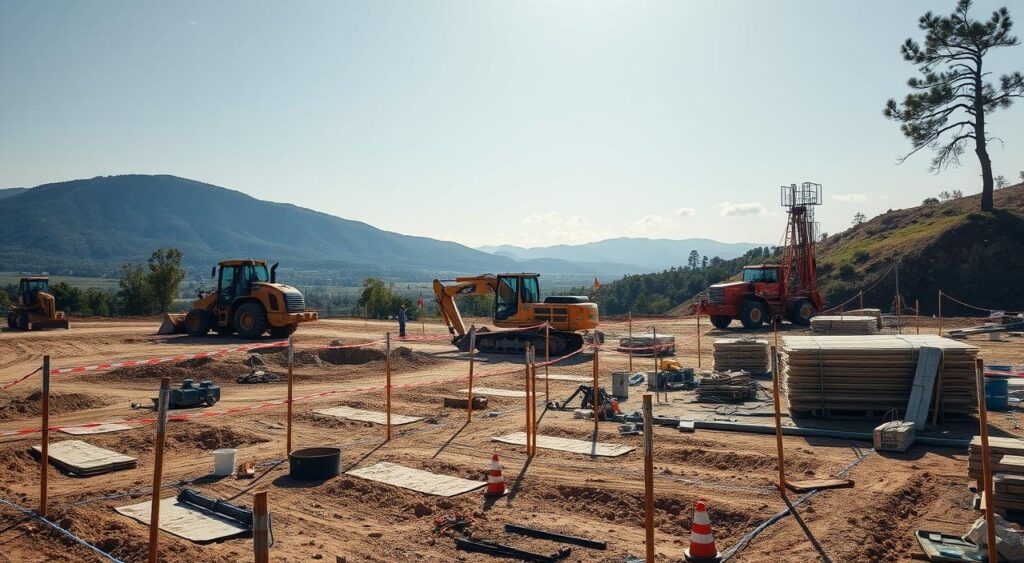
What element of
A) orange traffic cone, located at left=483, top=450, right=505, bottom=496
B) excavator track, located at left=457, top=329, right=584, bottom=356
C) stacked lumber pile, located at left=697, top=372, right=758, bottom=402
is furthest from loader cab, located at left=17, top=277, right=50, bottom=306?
orange traffic cone, located at left=483, top=450, right=505, bottom=496

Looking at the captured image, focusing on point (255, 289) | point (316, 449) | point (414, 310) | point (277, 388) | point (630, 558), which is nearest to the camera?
point (630, 558)

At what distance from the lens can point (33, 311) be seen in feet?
108

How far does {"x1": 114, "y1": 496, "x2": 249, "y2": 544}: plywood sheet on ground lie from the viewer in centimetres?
741

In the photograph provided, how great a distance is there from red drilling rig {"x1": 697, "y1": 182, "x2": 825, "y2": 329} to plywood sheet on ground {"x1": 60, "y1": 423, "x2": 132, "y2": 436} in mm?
24284

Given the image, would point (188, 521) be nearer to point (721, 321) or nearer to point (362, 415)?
point (362, 415)

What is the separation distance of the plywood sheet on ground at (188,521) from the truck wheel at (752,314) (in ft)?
91.2

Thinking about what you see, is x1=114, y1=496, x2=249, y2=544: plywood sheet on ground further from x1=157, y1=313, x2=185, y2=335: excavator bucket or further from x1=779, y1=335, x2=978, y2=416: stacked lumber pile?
x1=157, y1=313, x2=185, y2=335: excavator bucket

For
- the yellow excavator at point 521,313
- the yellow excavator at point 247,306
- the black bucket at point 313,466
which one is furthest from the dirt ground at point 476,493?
the yellow excavator at point 247,306

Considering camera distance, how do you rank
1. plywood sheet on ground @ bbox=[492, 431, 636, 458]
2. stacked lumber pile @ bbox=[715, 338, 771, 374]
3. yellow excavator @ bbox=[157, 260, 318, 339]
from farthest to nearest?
yellow excavator @ bbox=[157, 260, 318, 339], stacked lumber pile @ bbox=[715, 338, 771, 374], plywood sheet on ground @ bbox=[492, 431, 636, 458]

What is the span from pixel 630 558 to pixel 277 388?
13570 mm

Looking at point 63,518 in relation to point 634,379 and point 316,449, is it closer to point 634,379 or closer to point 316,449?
point 316,449

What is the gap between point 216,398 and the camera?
15.7 meters

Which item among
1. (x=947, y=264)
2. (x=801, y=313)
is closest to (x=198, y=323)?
(x=801, y=313)

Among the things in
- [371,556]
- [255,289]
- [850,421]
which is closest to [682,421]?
[850,421]
